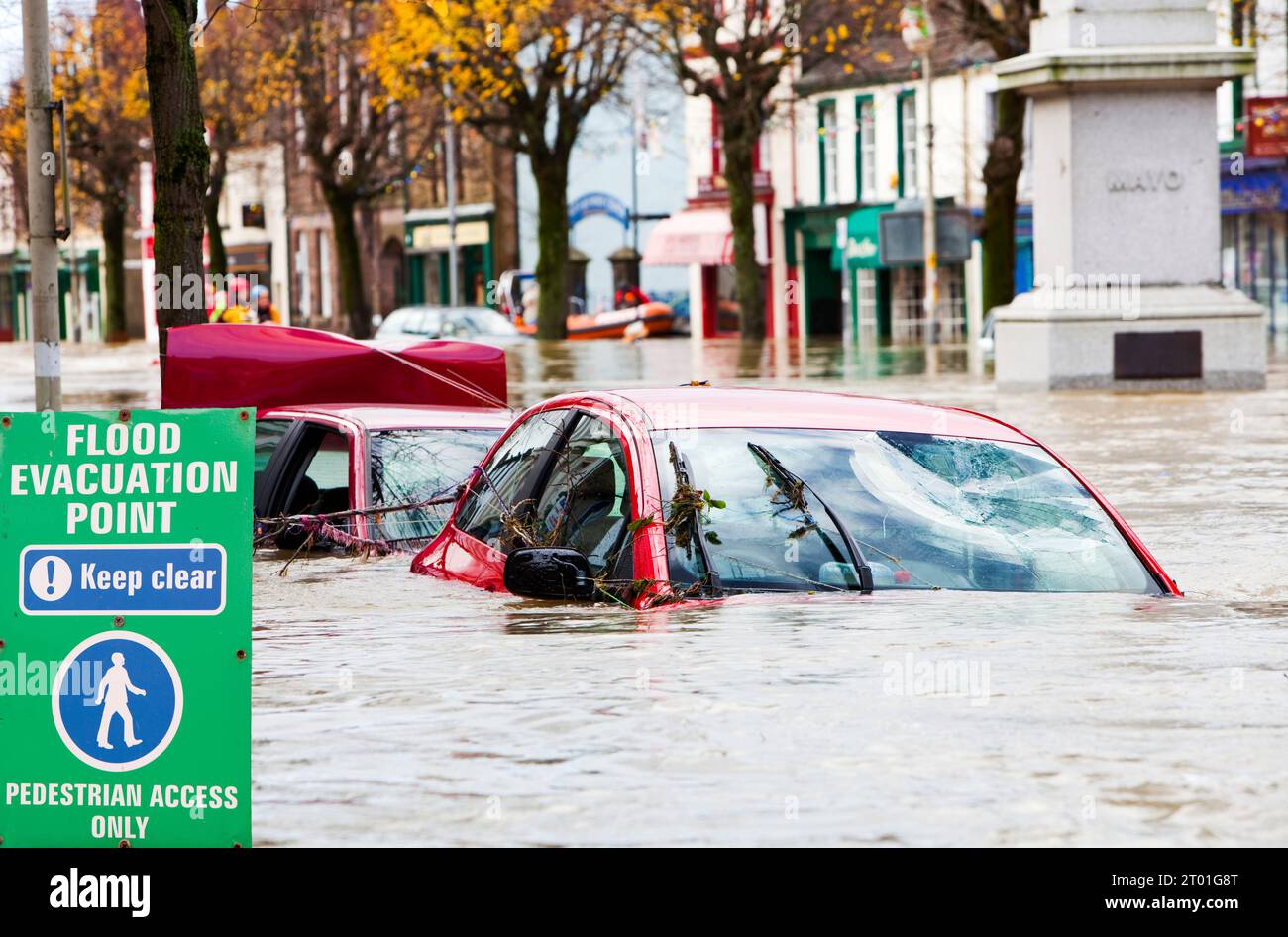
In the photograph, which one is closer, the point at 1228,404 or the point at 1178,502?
the point at 1178,502

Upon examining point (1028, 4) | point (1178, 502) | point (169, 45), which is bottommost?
point (1178, 502)

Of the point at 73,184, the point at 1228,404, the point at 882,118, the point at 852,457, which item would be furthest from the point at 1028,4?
the point at 73,184

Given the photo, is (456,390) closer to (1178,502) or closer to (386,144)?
(1178,502)

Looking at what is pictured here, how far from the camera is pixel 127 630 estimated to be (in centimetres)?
487

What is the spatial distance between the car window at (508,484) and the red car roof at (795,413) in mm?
369

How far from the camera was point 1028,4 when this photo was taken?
1356 inches

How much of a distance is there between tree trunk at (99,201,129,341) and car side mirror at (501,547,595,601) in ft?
196

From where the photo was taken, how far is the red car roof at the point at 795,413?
8320 millimetres

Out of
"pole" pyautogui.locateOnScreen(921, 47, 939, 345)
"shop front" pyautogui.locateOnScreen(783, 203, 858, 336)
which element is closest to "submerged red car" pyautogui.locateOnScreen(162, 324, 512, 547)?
"pole" pyautogui.locateOnScreen(921, 47, 939, 345)

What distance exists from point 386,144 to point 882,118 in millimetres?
12040

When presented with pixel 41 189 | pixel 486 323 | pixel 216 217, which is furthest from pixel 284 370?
pixel 216 217

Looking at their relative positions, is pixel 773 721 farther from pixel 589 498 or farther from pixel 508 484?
pixel 508 484

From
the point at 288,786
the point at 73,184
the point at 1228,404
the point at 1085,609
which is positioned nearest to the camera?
the point at 288,786

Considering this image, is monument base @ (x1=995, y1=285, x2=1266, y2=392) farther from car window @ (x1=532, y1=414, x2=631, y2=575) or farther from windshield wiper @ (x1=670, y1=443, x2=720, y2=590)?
windshield wiper @ (x1=670, y1=443, x2=720, y2=590)
